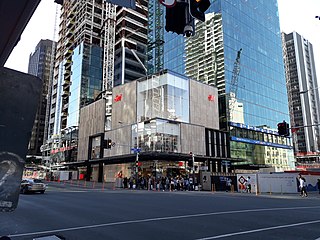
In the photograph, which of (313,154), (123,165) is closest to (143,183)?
(123,165)

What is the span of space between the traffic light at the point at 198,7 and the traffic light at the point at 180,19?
8 centimetres

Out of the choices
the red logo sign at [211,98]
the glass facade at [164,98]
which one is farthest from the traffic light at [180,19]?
the red logo sign at [211,98]

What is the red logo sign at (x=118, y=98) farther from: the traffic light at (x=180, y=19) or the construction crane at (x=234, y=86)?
the traffic light at (x=180, y=19)

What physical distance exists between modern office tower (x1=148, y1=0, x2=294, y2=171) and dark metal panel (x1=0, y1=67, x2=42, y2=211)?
58.7 metres

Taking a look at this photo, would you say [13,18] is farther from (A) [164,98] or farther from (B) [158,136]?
(A) [164,98]

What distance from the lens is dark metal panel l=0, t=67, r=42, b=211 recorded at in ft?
8.27

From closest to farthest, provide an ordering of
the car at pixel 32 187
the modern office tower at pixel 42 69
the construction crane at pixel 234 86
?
the car at pixel 32 187 < the construction crane at pixel 234 86 < the modern office tower at pixel 42 69

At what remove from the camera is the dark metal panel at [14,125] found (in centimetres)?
252

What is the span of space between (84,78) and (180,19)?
8377 cm

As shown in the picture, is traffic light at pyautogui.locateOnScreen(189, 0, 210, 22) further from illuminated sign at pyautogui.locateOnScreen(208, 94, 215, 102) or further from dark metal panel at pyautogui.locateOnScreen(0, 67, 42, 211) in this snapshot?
illuminated sign at pyautogui.locateOnScreen(208, 94, 215, 102)

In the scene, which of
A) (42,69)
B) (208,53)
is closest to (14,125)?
(208,53)

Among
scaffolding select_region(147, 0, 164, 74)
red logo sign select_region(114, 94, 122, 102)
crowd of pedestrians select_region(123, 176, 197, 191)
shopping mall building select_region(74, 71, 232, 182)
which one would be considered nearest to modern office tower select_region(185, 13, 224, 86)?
shopping mall building select_region(74, 71, 232, 182)

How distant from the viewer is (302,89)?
146250 millimetres

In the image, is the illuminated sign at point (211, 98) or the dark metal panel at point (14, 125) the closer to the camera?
the dark metal panel at point (14, 125)
